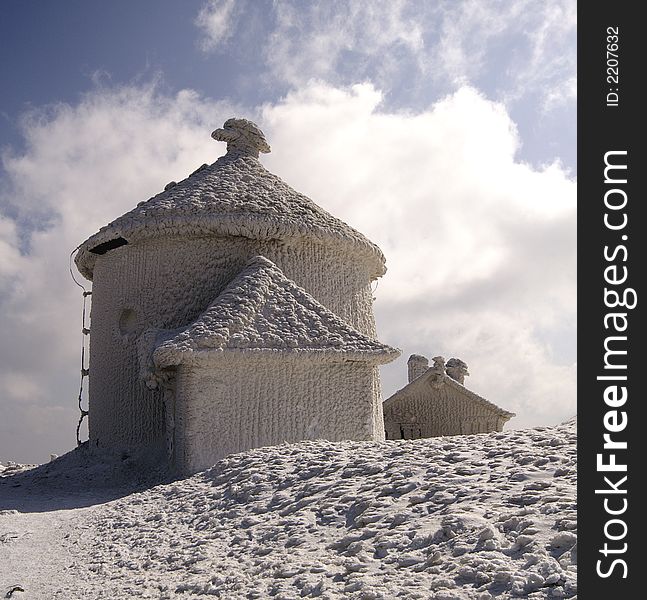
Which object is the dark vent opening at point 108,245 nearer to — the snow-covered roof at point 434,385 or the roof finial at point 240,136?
the roof finial at point 240,136

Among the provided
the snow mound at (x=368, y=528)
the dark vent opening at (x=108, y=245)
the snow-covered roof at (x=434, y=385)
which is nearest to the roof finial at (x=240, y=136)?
the dark vent opening at (x=108, y=245)

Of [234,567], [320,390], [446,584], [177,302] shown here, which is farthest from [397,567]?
[177,302]

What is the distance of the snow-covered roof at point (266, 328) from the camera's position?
9555 millimetres

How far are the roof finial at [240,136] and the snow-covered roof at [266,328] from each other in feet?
13.2

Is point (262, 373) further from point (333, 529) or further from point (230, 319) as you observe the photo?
point (333, 529)

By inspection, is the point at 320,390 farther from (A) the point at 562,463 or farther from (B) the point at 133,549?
(A) the point at 562,463

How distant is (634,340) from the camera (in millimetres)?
4082

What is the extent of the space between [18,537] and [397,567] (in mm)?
5035

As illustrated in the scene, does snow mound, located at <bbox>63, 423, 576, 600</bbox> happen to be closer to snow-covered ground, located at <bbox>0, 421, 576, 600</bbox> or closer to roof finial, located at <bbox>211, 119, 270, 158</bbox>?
snow-covered ground, located at <bbox>0, 421, 576, 600</bbox>

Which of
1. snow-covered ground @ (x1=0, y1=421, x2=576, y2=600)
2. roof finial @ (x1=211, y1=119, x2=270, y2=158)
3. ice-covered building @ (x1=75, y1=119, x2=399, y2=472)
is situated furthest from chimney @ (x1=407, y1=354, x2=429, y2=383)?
snow-covered ground @ (x1=0, y1=421, x2=576, y2=600)

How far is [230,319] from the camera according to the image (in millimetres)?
9984

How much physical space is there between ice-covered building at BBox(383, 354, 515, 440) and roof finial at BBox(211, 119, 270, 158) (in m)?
7.43

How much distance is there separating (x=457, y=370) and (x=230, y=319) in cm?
1095

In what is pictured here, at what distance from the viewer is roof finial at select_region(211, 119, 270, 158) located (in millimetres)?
14375
